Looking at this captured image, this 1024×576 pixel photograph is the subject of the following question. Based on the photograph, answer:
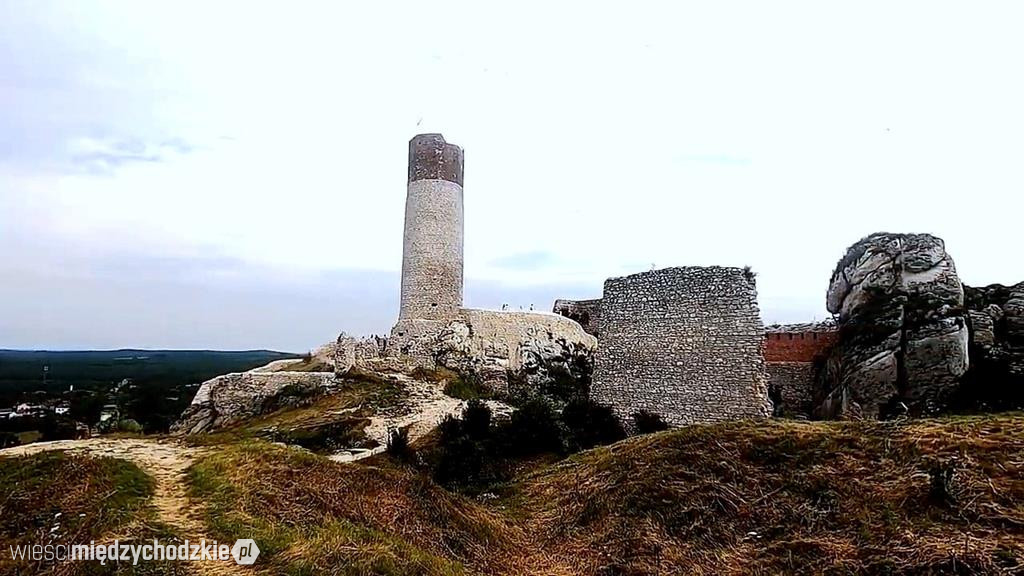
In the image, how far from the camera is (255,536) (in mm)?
6574

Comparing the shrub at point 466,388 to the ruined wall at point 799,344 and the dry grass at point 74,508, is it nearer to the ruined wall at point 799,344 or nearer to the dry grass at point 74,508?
the ruined wall at point 799,344

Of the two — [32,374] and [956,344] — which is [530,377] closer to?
[956,344]

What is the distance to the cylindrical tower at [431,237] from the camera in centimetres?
2588

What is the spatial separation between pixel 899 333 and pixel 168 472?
15110 millimetres

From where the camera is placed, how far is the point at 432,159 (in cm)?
2614

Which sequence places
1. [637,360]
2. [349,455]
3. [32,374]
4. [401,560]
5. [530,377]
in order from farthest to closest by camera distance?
[32,374]
[530,377]
[637,360]
[349,455]
[401,560]

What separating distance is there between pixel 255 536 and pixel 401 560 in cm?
156

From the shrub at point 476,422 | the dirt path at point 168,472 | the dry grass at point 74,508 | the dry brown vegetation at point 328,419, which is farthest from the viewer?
the dry brown vegetation at point 328,419

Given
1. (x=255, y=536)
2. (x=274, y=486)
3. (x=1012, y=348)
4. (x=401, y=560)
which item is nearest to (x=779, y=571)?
(x=401, y=560)

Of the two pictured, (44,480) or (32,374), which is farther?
(32,374)

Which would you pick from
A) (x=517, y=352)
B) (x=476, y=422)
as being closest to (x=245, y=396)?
(x=476, y=422)

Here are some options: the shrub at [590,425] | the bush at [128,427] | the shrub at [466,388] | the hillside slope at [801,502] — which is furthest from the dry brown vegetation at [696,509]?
the shrub at [466,388]

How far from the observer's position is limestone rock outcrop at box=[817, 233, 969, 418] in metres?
14.1

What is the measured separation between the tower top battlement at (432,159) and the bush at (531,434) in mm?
14159
